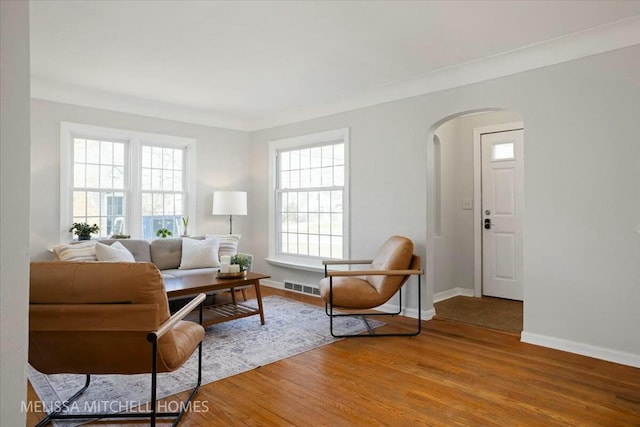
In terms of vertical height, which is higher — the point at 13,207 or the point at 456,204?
the point at 456,204

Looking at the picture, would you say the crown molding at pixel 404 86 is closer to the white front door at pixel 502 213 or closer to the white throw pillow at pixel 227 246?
the white front door at pixel 502 213

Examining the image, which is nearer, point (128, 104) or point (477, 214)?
point (128, 104)

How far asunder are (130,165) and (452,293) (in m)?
4.61

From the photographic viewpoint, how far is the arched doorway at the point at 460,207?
17.2ft

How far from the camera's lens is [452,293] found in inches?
214

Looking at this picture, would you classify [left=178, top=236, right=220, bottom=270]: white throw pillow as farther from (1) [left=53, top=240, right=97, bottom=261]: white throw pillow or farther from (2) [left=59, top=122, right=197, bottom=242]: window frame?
(1) [left=53, top=240, right=97, bottom=261]: white throw pillow

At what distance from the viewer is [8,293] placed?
934 mm

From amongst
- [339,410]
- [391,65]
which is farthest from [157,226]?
[339,410]

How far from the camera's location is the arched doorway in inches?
206

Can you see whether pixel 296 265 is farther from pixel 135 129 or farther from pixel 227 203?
pixel 135 129

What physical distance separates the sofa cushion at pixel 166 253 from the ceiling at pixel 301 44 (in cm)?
181

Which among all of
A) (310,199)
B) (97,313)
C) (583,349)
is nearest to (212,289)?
(97,313)

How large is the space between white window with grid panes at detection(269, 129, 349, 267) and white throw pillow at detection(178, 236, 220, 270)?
3.88ft

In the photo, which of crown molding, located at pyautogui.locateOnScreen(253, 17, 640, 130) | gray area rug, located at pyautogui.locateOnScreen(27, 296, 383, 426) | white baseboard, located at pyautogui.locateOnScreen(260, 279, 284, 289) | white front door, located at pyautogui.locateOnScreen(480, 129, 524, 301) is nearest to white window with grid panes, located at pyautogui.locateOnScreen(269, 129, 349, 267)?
white baseboard, located at pyautogui.locateOnScreen(260, 279, 284, 289)
